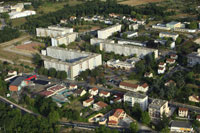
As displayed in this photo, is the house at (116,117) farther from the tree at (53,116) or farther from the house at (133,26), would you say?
the house at (133,26)

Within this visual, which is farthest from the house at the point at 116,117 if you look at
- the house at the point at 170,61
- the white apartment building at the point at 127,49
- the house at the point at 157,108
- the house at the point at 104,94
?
the white apartment building at the point at 127,49

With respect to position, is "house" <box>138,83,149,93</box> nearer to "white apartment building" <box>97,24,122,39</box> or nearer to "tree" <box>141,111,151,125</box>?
"tree" <box>141,111,151,125</box>

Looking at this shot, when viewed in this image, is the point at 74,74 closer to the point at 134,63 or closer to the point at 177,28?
the point at 134,63

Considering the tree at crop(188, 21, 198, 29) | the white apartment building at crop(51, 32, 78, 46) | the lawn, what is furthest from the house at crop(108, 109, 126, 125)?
the lawn

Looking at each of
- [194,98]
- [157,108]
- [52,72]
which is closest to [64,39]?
[52,72]

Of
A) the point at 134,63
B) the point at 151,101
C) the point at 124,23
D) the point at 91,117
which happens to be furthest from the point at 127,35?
the point at 91,117
